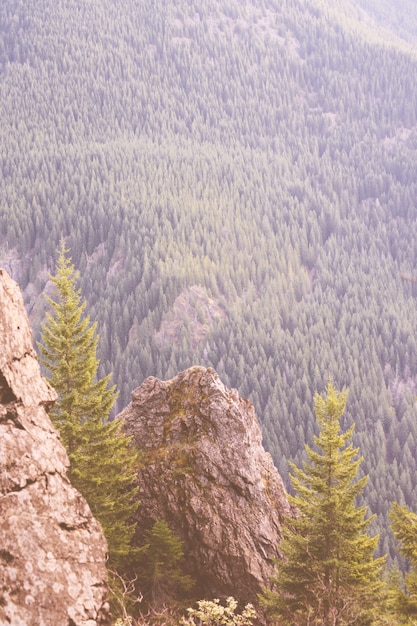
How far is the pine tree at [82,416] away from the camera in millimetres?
29344

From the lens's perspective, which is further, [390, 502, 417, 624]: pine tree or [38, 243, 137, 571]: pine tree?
[38, 243, 137, 571]: pine tree

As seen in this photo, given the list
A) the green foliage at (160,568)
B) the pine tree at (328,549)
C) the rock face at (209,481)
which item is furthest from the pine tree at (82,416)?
the pine tree at (328,549)

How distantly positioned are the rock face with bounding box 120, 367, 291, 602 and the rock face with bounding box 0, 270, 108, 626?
14.2 metres

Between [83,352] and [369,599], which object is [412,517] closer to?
[369,599]

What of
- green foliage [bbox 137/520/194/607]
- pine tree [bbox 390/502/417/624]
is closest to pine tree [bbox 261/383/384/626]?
pine tree [bbox 390/502/417/624]

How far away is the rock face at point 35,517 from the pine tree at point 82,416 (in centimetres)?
778

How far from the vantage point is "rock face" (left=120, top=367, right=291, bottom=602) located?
33.2 meters

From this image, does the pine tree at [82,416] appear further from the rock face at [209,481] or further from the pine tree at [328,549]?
the pine tree at [328,549]

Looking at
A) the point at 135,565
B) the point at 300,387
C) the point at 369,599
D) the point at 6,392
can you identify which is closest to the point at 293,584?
the point at 369,599

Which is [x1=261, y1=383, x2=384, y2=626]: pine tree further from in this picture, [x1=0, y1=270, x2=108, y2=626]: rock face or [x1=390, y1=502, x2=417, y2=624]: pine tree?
[x1=0, y1=270, x2=108, y2=626]: rock face

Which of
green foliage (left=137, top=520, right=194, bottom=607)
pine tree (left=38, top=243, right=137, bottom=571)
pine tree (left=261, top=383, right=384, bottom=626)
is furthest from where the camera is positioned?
green foliage (left=137, top=520, right=194, bottom=607)

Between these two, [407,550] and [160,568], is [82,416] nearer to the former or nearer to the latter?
[160,568]

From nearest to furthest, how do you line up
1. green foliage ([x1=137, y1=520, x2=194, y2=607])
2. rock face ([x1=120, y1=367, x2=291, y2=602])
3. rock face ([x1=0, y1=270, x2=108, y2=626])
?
rock face ([x1=0, y1=270, x2=108, y2=626])
green foliage ([x1=137, y1=520, x2=194, y2=607])
rock face ([x1=120, y1=367, x2=291, y2=602])

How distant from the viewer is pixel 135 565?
32062 millimetres
